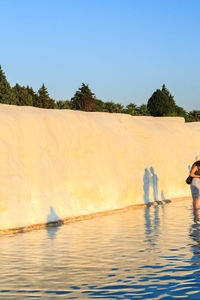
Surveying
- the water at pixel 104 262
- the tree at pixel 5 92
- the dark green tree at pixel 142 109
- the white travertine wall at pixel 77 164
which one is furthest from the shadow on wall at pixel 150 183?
the dark green tree at pixel 142 109

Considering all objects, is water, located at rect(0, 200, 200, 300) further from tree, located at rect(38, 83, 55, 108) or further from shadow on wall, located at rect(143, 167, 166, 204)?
tree, located at rect(38, 83, 55, 108)

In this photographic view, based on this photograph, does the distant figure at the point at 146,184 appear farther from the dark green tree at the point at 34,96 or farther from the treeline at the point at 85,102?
the dark green tree at the point at 34,96

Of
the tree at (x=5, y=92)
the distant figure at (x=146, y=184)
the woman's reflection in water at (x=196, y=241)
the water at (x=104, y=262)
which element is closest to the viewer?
the water at (x=104, y=262)

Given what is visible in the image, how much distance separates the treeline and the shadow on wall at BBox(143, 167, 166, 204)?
4639cm

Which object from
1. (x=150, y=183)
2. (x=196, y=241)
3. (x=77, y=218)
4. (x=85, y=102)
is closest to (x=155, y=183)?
(x=150, y=183)

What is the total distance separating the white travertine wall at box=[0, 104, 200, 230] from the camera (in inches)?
667

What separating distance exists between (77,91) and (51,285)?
9660 centimetres

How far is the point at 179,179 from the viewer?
90.9 feet

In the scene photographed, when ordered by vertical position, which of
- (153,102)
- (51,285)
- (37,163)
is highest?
(153,102)

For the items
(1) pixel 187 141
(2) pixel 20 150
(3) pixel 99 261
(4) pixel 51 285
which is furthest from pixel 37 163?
(1) pixel 187 141

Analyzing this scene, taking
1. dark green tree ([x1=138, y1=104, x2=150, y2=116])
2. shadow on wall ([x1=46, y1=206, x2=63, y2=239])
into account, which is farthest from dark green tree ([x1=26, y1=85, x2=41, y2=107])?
shadow on wall ([x1=46, y1=206, x2=63, y2=239])

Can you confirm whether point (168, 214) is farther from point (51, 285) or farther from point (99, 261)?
point (51, 285)

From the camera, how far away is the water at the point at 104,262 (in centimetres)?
779

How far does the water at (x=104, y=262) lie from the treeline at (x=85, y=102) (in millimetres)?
56685
